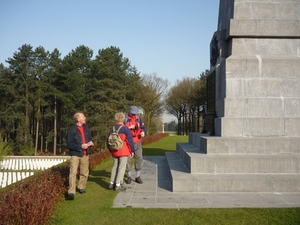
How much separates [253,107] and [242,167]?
1758 mm

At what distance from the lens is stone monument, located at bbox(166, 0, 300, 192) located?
600 cm

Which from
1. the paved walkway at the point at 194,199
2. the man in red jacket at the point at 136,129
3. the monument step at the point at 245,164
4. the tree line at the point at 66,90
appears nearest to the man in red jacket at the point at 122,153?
the paved walkway at the point at 194,199

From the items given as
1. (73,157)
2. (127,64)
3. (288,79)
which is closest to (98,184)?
(73,157)

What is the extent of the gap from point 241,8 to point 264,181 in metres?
4.72

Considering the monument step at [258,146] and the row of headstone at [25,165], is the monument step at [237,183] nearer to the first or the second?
the monument step at [258,146]

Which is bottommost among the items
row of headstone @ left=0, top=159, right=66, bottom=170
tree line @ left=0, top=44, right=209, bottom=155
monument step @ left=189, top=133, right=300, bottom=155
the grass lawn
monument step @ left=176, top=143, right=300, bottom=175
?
row of headstone @ left=0, top=159, right=66, bottom=170

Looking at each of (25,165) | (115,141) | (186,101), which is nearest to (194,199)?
(115,141)

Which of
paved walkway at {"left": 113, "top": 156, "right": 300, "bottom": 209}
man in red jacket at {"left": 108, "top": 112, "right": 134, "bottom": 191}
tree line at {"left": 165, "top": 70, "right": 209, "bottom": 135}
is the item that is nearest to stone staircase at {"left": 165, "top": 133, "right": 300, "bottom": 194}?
paved walkway at {"left": 113, "top": 156, "right": 300, "bottom": 209}

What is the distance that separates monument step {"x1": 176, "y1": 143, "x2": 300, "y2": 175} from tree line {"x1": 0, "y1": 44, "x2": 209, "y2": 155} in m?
Result: 25.9

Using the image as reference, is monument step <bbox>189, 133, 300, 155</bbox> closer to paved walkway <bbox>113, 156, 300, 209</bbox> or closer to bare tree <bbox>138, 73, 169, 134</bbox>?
paved walkway <bbox>113, 156, 300, 209</bbox>

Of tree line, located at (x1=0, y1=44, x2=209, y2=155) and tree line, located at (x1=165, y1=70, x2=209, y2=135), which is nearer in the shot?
tree line, located at (x1=0, y1=44, x2=209, y2=155)

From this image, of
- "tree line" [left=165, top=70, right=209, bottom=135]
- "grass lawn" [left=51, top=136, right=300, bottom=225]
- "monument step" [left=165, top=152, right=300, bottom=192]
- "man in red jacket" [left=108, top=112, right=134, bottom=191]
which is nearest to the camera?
"grass lawn" [left=51, top=136, right=300, bottom=225]

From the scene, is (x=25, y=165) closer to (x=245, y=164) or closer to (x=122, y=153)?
(x=122, y=153)

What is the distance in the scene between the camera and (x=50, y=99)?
3753cm
